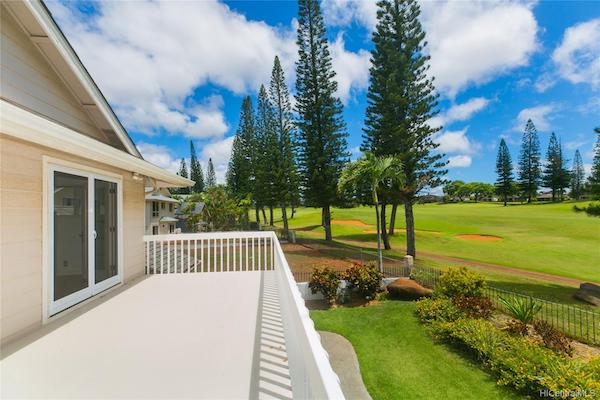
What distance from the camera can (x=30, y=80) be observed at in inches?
142

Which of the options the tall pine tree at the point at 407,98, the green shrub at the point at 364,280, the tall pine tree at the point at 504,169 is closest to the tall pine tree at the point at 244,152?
the tall pine tree at the point at 407,98

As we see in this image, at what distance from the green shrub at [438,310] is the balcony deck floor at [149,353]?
5.11m

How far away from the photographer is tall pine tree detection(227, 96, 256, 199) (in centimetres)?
3125

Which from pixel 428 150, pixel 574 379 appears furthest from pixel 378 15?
pixel 574 379

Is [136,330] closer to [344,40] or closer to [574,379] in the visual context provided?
[574,379]

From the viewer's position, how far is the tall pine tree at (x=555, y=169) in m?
43.3

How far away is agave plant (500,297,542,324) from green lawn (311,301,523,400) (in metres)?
2.05

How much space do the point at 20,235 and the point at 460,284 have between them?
30.1 ft

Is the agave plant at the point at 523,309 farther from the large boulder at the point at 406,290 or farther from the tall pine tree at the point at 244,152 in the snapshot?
the tall pine tree at the point at 244,152

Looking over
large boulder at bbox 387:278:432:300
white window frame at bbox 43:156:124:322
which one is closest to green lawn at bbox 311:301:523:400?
large boulder at bbox 387:278:432:300

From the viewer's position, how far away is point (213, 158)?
172 feet

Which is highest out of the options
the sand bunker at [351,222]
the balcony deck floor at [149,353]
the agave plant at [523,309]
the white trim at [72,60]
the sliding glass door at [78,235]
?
the white trim at [72,60]

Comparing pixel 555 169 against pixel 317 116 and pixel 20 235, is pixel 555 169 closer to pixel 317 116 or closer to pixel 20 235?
pixel 317 116

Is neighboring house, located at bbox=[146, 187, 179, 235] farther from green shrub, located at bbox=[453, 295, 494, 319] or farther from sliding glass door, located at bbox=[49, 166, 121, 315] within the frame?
green shrub, located at bbox=[453, 295, 494, 319]
